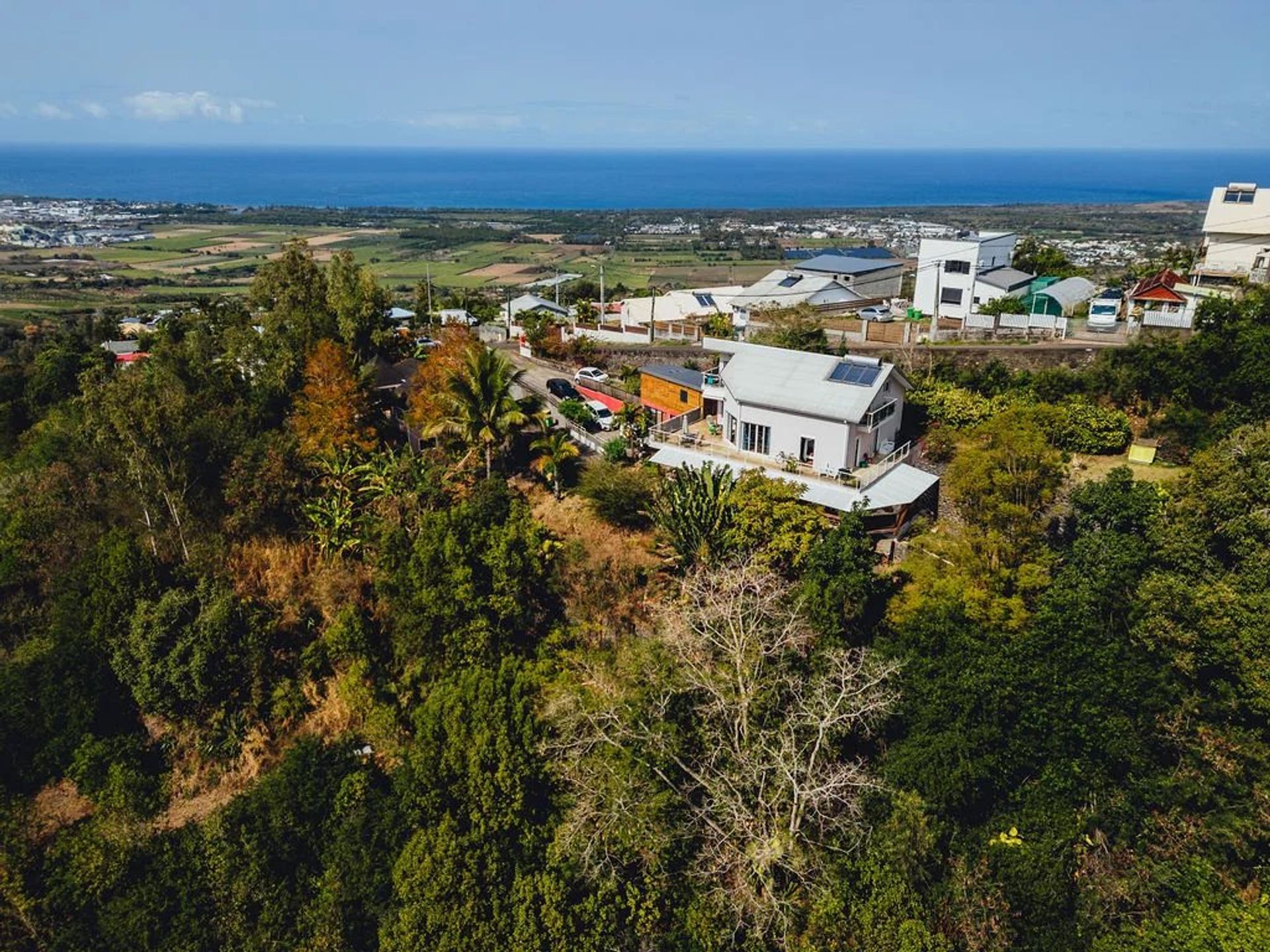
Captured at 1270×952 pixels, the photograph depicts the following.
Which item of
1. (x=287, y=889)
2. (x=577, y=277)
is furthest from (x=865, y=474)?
(x=577, y=277)

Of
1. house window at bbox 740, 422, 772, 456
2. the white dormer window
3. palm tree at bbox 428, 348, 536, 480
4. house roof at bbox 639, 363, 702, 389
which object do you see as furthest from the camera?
the white dormer window

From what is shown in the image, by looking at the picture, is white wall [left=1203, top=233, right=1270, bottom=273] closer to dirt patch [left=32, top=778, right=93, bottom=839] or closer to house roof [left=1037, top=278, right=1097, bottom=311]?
house roof [left=1037, top=278, right=1097, bottom=311]

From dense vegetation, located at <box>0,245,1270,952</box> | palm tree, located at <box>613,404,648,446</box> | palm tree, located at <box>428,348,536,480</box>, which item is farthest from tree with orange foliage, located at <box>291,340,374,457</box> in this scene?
palm tree, located at <box>613,404,648,446</box>

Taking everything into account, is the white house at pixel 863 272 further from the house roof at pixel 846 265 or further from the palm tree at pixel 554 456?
the palm tree at pixel 554 456

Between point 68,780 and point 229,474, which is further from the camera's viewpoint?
point 229,474

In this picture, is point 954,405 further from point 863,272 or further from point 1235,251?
point 863,272

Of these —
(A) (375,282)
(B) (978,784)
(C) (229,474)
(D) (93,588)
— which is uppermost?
(A) (375,282)

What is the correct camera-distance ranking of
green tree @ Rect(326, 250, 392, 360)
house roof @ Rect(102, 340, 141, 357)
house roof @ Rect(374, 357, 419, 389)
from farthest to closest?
house roof @ Rect(102, 340, 141, 357), green tree @ Rect(326, 250, 392, 360), house roof @ Rect(374, 357, 419, 389)

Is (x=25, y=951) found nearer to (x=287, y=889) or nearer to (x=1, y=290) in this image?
(x=287, y=889)
